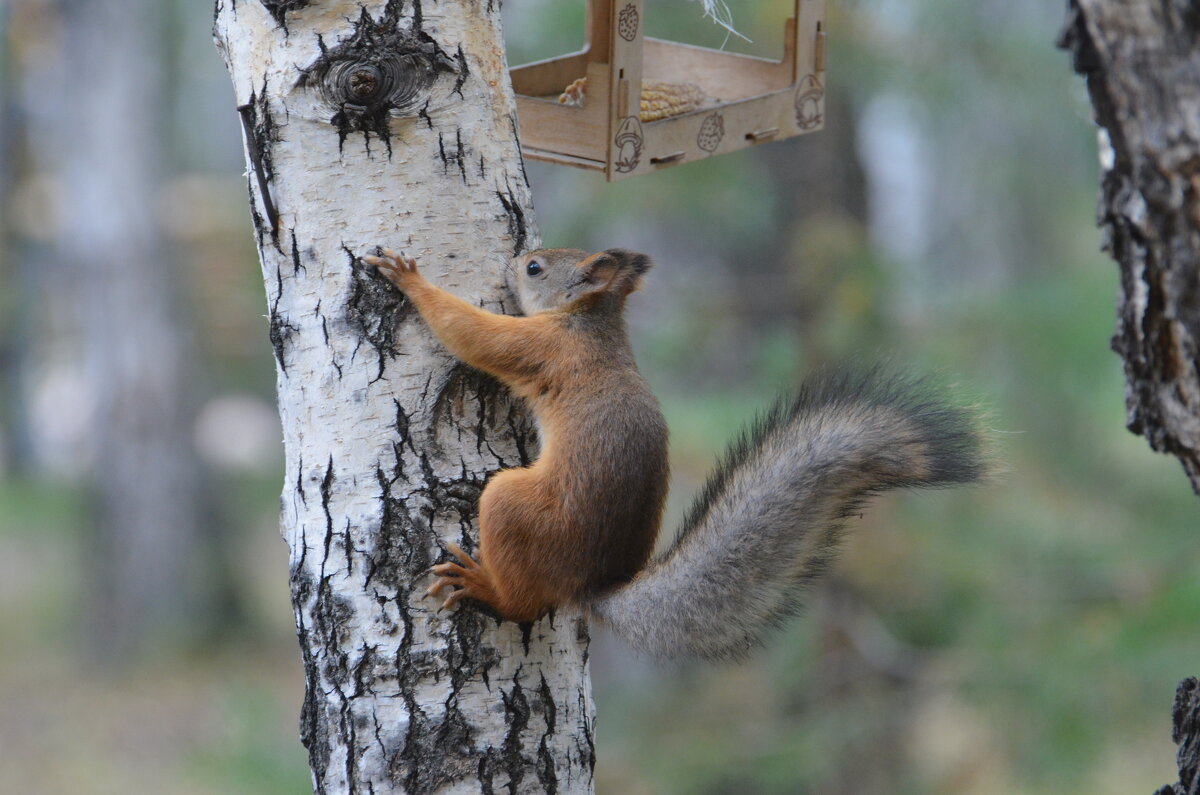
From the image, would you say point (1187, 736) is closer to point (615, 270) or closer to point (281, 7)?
point (615, 270)

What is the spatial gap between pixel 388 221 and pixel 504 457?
371 millimetres

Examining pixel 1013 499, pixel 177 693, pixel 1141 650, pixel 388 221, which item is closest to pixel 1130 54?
pixel 388 221

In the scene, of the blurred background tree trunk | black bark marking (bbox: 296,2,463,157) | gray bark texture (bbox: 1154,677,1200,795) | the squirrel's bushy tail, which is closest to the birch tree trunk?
black bark marking (bbox: 296,2,463,157)

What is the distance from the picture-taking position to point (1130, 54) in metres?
1.01

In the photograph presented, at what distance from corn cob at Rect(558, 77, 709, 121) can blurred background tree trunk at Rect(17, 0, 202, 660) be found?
5.79 meters

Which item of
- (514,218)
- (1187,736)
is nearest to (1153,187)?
(1187,736)

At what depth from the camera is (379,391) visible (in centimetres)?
161

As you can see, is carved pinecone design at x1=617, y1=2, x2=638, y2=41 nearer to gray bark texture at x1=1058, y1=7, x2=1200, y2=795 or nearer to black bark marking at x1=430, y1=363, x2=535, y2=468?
black bark marking at x1=430, y1=363, x2=535, y2=468

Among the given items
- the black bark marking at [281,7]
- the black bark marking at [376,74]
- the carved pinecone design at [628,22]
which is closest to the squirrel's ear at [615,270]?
the carved pinecone design at [628,22]

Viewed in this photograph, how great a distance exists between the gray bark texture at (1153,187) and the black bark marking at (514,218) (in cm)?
83

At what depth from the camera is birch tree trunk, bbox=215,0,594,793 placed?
5.19ft

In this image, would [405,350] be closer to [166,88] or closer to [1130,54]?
[1130,54]

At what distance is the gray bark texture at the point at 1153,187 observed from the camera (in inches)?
39.0

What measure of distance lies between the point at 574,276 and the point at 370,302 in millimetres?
583
